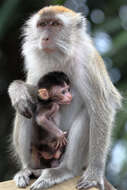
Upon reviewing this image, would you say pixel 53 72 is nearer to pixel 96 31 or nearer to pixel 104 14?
pixel 96 31

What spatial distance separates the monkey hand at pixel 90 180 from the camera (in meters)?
5.77

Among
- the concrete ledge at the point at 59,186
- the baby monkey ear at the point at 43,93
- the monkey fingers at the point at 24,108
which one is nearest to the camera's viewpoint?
the concrete ledge at the point at 59,186

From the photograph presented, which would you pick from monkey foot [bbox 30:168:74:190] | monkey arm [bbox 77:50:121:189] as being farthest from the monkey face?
monkey foot [bbox 30:168:74:190]

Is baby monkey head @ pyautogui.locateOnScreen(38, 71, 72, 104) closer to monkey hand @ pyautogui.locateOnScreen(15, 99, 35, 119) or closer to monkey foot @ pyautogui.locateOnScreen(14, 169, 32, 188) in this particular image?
monkey hand @ pyautogui.locateOnScreen(15, 99, 35, 119)

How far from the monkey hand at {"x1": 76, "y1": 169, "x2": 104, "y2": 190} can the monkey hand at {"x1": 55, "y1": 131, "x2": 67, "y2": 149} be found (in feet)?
1.59

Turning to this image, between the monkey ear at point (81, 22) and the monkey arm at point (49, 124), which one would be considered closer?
the monkey arm at point (49, 124)

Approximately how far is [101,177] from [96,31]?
3689mm

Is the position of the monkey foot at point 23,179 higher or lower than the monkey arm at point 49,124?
lower

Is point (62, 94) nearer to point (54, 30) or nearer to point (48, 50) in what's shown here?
point (48, 50)

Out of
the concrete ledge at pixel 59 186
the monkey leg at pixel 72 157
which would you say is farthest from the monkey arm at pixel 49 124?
the concrete ledge at pixel 59 186

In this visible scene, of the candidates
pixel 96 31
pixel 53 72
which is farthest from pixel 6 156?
pixel 53 72

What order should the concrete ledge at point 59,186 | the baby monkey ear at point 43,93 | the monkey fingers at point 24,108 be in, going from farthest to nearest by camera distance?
the baby monkey ear at point 43,93 < the monkey fingers at point 24,108 < the concrete ledge at point 59,186

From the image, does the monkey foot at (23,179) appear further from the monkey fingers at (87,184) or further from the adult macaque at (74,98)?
the monkey fingers at (87,184)

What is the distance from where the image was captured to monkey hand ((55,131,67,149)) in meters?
5.96
